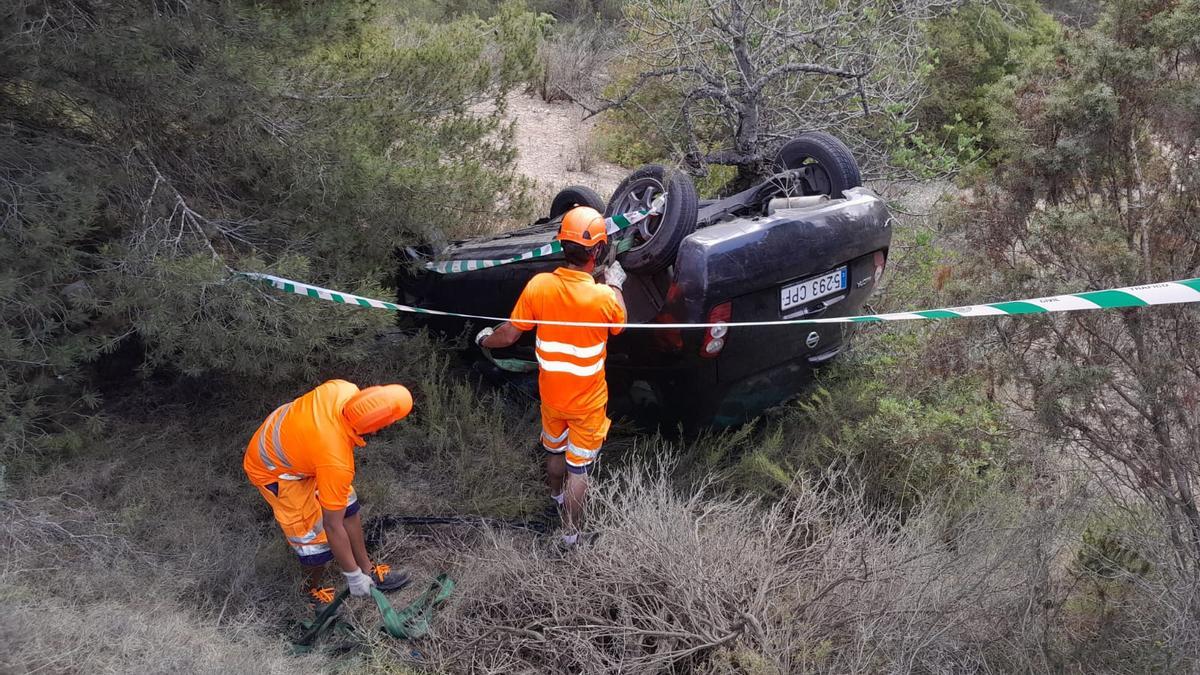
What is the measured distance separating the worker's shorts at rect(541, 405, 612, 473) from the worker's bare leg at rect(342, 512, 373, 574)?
97 cm

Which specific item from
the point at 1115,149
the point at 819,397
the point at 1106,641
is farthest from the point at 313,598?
the point at 1115,149

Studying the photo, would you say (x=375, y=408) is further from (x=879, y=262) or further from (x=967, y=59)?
(x=967, y=59)

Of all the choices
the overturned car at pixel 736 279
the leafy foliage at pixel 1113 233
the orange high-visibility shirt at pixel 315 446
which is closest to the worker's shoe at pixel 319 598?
the orange high-visibility shirt at pixel 315 446

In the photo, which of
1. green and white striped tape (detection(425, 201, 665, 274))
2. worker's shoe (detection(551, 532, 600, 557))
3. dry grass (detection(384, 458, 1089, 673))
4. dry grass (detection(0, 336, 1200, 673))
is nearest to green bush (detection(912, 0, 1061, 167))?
green and white striped tape (detection(425, 201, 665, 274))

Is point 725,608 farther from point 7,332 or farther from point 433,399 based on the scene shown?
point 7,332

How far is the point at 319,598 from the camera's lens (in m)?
3.95

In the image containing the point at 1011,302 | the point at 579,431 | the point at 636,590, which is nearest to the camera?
the point at 636,590

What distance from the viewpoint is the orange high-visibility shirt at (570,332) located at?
3967mm

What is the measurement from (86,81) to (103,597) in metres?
2.50

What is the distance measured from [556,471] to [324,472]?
47.1 inches

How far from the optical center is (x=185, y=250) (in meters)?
4.51

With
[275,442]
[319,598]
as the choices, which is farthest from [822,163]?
[319,598]

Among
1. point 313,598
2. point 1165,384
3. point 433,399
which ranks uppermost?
point 1165,384

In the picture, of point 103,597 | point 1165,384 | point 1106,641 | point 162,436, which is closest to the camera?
point 1106,641
